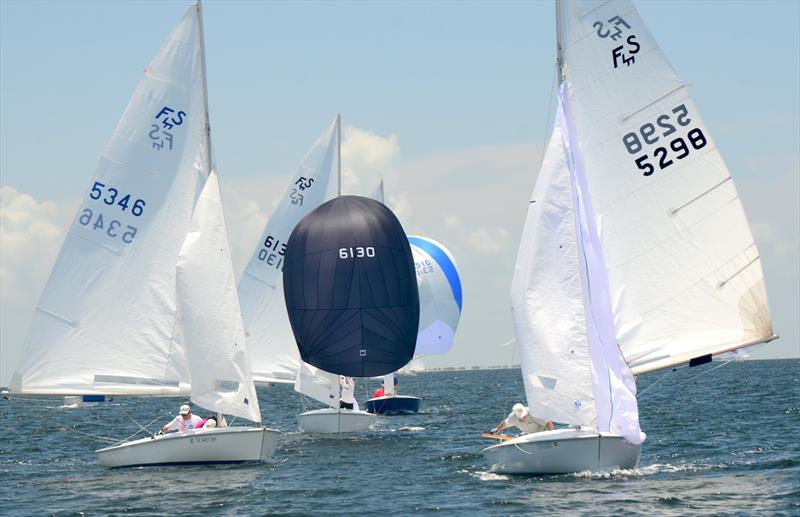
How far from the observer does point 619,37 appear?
2269 cm

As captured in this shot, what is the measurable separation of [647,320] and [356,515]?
21.5 feet

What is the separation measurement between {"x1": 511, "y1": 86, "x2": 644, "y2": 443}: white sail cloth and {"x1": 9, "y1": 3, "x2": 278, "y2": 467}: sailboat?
7002 millimetres

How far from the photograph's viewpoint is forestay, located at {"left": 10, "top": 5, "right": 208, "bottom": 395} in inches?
1071

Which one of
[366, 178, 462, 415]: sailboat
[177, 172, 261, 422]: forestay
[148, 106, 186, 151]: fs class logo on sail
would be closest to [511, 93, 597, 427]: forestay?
[177, 172, 261, 422]: forestay

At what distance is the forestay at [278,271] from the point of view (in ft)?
140

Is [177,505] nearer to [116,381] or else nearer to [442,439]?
[116,381]

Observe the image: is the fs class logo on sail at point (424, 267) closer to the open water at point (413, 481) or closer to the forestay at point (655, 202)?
the open water at point (413, 481)

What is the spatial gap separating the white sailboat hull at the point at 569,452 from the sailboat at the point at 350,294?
43.8ft

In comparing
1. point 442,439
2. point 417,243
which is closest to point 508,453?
point 442,439

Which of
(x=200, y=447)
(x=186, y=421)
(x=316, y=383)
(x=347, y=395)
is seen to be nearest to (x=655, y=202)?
(x=200, y=447)

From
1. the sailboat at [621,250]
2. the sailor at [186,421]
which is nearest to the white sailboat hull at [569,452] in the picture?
the sailboat at [621,250]

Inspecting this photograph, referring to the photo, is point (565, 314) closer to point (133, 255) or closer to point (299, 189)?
point (133, 255)

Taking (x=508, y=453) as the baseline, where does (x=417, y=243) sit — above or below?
above

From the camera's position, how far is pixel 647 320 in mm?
22688
